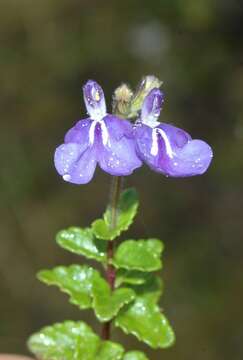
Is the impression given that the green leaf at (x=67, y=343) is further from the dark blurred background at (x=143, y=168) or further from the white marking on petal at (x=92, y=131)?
the dark blurred background at (x=143, y=168)

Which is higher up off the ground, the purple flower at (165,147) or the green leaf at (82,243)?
the purple flower at (165,147)

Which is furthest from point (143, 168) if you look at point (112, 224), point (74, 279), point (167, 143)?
point (167, 143)

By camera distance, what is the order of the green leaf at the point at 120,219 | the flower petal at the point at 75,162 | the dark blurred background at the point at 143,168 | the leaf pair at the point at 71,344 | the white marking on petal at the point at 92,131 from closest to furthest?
the flower petal at the point at 75,162
the white marking on petal at the point at 92,131
the green leaf at the point at 120,219
the leaf pair at the point at 71,344
the dark blurred background at the point at 143,168

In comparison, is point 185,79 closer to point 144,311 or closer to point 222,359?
point 222,359

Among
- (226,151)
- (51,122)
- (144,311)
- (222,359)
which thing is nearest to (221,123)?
(226,151)

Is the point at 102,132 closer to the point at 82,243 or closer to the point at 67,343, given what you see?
the point at 82,243

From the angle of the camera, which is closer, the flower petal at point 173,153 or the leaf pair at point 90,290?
the flower petal at point 173,153

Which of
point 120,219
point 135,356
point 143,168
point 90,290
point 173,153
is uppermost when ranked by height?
point 173,153

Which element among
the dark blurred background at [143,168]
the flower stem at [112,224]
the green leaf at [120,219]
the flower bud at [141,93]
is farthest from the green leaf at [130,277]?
the dark blurred background at [143,168]
